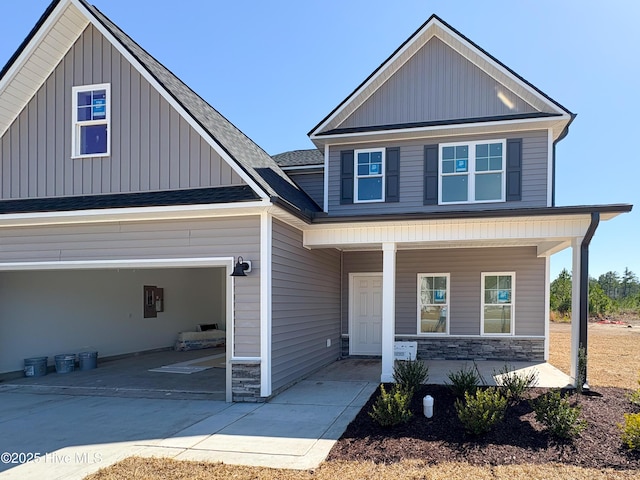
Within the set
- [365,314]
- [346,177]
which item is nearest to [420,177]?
[346,177]

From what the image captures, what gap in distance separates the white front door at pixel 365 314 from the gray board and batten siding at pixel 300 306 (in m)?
0.48

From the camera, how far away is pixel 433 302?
12359 mm

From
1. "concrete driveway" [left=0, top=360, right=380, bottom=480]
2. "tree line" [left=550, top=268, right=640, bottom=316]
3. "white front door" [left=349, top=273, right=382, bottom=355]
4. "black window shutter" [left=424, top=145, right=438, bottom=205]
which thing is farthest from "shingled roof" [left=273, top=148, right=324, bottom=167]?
"tree line" [left=550, top=268, right=640, bottom=316]

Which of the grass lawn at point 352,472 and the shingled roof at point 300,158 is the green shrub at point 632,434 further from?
the shingled roof at point 300,158

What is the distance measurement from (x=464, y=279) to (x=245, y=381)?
6.68 m

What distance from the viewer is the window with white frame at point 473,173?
10523 millimetres

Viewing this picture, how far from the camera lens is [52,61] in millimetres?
9344

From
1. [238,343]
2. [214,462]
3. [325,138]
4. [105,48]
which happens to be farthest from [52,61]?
[214,462]

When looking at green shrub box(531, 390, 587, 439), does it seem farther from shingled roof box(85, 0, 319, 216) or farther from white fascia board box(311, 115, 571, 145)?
white fascia board box(311, 115, 571, 145)

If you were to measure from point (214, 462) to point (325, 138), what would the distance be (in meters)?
8.01

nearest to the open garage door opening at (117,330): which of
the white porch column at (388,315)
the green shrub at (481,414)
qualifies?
the white porch column at (388,315)

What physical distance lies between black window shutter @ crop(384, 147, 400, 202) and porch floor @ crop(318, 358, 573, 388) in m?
3.98

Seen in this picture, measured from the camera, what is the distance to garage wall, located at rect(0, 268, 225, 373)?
1041cm

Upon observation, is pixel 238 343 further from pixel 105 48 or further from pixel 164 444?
pixel 105 48
